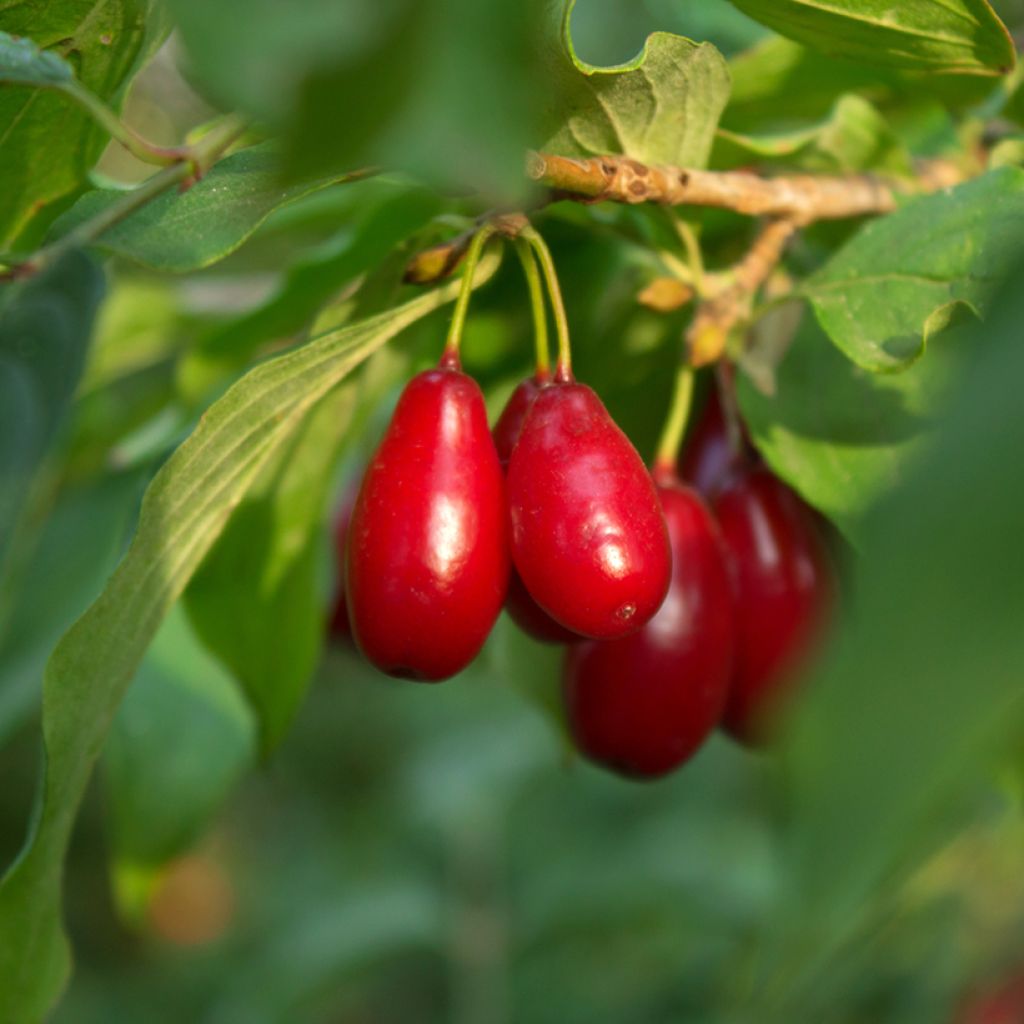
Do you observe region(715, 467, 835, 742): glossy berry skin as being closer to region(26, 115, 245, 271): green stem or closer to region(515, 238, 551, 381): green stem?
region(515, 238, 551, 381): green stem

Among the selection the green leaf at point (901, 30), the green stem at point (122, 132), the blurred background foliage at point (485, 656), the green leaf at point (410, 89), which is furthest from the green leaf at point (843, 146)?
the green leaf at point (410, 89)

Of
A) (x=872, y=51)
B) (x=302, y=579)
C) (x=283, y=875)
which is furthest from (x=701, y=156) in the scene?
(x=283, y=875)

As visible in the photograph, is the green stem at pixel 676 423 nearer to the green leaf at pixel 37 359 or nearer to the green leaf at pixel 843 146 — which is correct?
the green leaf at pixel 843 146

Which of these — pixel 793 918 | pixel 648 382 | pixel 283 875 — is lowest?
pixel 283 875

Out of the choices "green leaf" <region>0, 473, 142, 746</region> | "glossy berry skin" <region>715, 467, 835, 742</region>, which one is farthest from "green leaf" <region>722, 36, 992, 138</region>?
"green leaf" <region>0, 473, 142, 746</region>

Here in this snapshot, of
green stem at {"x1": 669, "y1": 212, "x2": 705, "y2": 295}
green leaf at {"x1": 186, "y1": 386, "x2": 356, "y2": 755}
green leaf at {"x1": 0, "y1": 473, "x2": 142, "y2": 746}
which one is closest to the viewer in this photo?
green stem at {"x1": 669, "y1": 212, "x2": 705, "y2": 295}

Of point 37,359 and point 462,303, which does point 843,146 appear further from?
point 37,359

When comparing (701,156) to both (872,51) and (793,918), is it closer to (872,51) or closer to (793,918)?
(872,51)

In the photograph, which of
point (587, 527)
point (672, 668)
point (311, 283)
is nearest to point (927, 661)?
point (587, 527)
